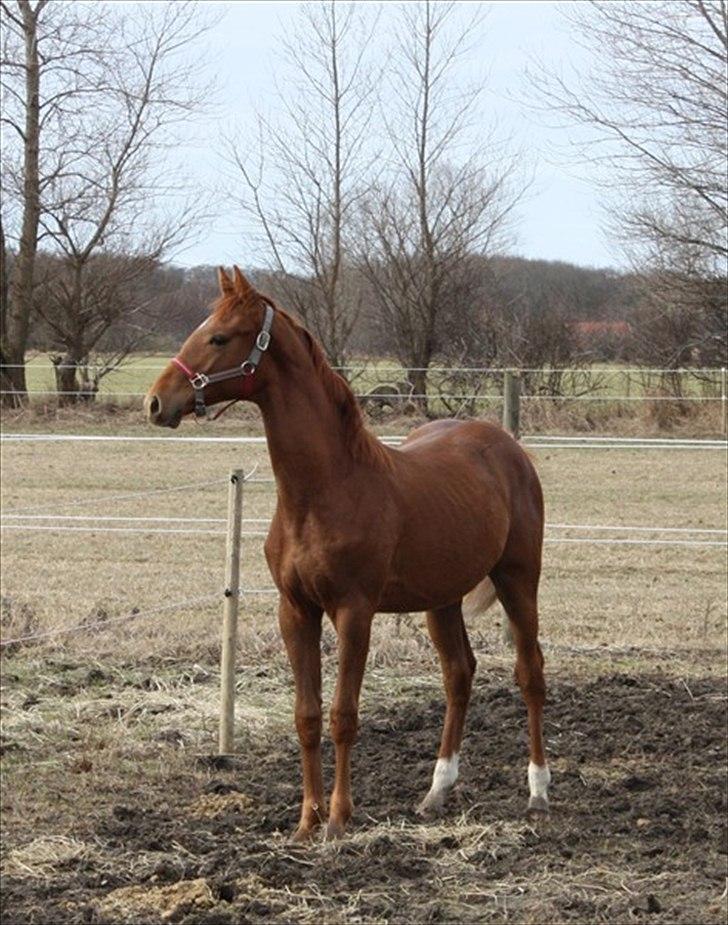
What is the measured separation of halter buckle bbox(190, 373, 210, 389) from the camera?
15.1 ft

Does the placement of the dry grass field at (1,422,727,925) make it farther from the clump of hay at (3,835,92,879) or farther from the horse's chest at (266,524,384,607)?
the horse's chest at (266,524,384,607)

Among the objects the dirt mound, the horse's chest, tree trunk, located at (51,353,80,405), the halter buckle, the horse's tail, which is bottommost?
the dirt mound

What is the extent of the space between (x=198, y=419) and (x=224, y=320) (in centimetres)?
34

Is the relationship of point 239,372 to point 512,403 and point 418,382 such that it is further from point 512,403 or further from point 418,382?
point 418,382

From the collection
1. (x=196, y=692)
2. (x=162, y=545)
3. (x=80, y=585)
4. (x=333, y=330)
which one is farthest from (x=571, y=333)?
(x=196, y=692)

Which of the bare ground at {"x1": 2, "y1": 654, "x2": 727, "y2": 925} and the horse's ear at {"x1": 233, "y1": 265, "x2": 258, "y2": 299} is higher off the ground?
the horse's ear at {"x1": 233, "y1": 265, "x2": 258, "y2": 299}

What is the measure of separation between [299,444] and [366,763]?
191cm

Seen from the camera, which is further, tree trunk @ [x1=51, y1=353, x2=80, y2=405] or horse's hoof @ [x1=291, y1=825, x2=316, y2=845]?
tree trunk @ [x1=51, y1=353, x2=80, y2=405]

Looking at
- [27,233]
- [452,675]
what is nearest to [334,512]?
[452,675]

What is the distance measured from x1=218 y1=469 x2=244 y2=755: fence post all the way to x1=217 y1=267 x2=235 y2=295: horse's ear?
1.88m

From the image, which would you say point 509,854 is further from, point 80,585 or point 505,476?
point 80,585

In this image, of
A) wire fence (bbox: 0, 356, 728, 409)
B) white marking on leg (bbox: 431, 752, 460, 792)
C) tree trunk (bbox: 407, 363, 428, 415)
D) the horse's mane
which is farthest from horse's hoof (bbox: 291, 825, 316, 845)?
tree trunk (bbox: 407, 363, 428, 415)

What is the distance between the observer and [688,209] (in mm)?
23547

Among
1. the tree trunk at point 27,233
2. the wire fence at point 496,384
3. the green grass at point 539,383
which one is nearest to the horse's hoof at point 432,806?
the wire fence at point 496,384
